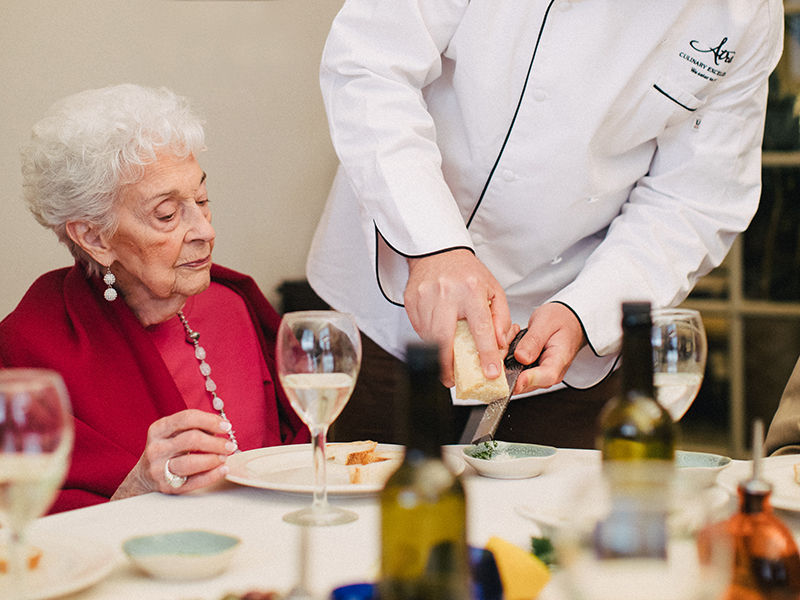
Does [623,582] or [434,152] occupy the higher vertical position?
[434,152]

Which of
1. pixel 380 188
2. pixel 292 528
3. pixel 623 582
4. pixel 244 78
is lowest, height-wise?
pixel 292 528

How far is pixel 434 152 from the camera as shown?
160 centimetres

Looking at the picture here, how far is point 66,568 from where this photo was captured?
83 cm

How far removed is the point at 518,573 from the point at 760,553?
0.18 meters

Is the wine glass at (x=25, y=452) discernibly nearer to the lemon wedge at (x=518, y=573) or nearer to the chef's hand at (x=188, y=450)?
the lemon wedge at (x=518, y=573)

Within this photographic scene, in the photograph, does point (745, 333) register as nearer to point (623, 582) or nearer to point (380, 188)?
point (380, 188)

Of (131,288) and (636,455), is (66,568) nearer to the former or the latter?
(636,455)

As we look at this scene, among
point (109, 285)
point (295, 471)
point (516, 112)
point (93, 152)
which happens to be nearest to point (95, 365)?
point (109, 285)

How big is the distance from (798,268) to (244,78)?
7.70 ft

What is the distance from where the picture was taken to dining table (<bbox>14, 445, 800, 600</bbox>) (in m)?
0.82

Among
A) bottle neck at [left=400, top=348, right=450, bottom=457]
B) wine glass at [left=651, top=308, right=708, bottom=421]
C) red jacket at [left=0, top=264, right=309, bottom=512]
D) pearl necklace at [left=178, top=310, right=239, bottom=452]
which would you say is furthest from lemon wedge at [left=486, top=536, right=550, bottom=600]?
pearl necklace at [left=178, top=310, right=239, bottom=452]

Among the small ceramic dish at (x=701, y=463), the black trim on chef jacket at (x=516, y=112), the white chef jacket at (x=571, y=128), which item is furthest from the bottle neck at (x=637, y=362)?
the black trim on chef jacket at (x=516, y=112)

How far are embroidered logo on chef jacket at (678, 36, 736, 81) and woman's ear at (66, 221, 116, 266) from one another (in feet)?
3.73

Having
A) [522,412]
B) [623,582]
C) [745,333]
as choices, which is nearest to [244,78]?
[522,412]
